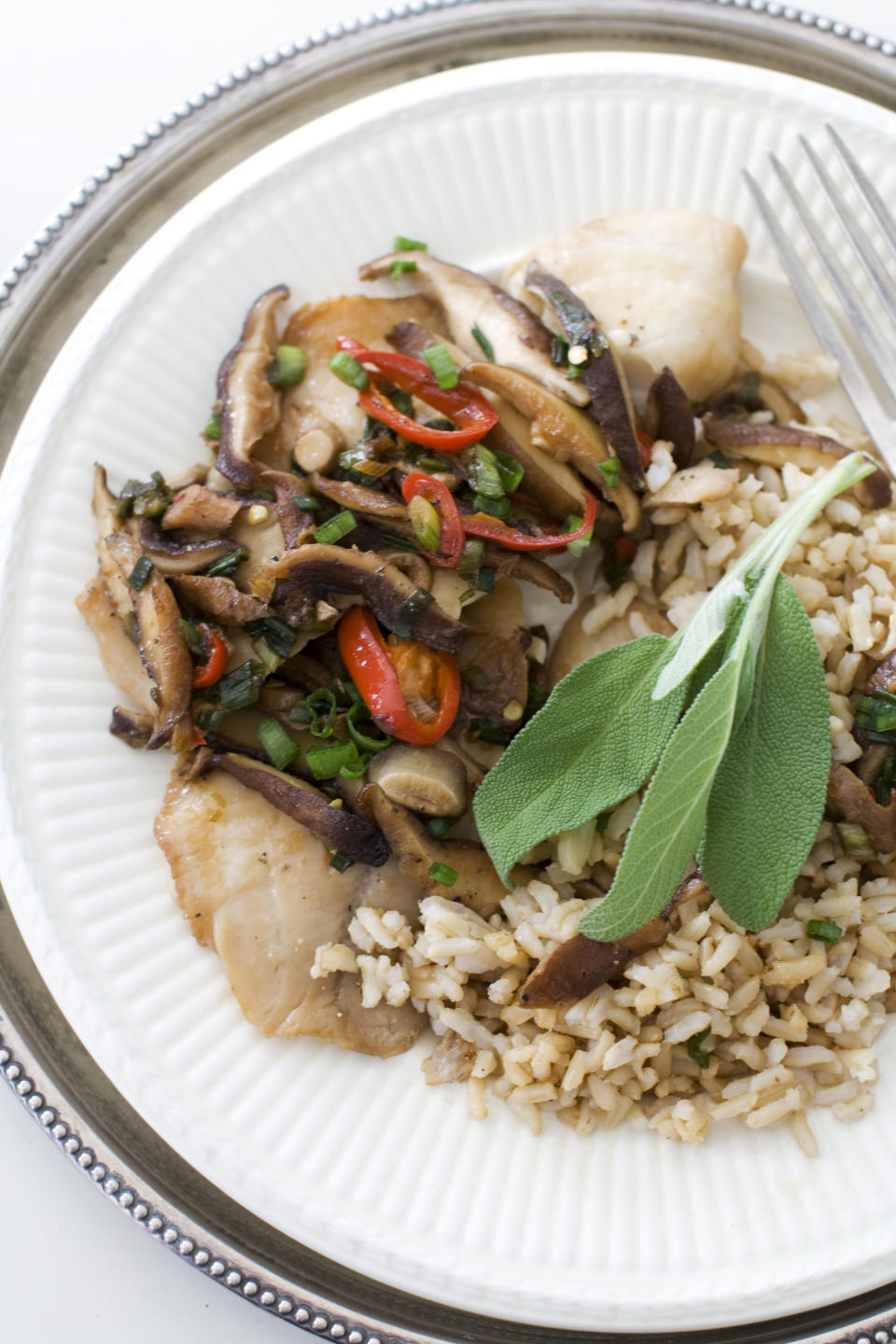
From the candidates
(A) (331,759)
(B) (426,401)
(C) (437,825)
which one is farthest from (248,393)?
(C) (437,825)

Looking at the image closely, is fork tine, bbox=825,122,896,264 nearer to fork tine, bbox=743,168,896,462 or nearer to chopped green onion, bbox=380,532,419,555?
fork tine, bbox=743,168,896,462

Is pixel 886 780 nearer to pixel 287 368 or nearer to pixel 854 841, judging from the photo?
pixel 854 841

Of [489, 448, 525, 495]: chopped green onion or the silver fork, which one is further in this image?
the silver fork

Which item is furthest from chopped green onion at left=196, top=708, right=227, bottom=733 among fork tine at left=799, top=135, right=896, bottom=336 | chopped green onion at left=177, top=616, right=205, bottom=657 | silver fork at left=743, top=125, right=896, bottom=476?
fork tine at left=799, top=135, right=896, bottom=336

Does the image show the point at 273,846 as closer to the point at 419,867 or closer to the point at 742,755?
the point at 419,867

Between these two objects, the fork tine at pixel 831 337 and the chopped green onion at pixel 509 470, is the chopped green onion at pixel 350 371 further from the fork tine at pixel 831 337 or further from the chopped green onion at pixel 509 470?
the fork tine at pixel 831 337

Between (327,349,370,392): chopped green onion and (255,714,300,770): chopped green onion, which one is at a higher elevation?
(327,349,370,392): chopped green onion

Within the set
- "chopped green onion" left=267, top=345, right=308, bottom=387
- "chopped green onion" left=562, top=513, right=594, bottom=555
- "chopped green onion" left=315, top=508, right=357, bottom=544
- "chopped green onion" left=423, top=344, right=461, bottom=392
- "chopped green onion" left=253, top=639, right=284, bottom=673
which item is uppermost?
"chopped green onion" left=267, top=345, right=308, bottom=387
